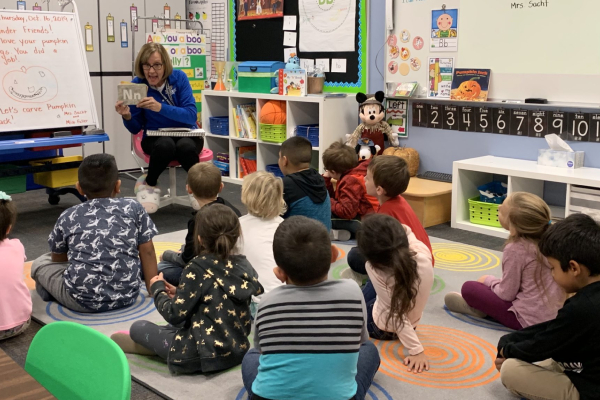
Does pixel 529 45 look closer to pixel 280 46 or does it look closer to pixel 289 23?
pixel 289 23

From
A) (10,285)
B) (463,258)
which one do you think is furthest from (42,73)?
(463,258)

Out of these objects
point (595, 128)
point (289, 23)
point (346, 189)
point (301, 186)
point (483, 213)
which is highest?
point (289, 23)

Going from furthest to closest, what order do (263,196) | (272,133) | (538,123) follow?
(272,133), (538,123), (263,196)

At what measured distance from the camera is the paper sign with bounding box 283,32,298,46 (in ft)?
19.6

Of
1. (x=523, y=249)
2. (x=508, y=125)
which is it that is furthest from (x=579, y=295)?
(x=508, y=125)

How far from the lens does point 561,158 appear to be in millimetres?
4203

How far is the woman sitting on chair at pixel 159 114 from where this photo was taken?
4.62 m

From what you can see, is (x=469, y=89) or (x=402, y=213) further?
(x=469, y=89)

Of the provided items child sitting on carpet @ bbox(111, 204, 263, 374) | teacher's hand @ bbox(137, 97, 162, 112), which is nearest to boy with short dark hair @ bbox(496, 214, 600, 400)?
child sitting on carpet @ bbox(111, 204, 263, 374)

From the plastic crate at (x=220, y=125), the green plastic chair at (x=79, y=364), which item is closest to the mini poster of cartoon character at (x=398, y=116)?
the plastic crate at (x=220, y=125)

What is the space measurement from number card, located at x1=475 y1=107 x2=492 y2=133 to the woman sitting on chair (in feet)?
6.46

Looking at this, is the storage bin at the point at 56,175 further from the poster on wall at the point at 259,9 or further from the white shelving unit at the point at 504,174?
the white shelving unit at the point at 504,174

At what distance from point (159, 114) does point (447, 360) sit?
9.64 ft

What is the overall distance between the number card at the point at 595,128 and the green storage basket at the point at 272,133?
8.04 ft
